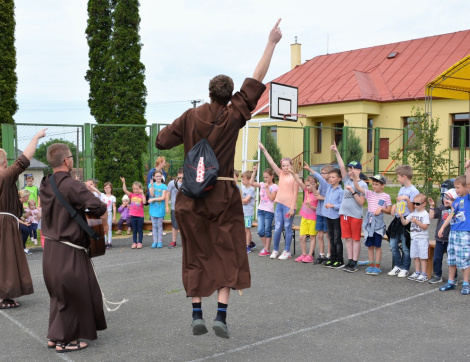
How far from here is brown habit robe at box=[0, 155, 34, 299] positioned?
20.1 feet

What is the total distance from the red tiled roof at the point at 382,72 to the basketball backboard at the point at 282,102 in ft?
44.7

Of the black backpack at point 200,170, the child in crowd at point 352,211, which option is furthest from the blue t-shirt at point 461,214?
the black backpack at point 200,170

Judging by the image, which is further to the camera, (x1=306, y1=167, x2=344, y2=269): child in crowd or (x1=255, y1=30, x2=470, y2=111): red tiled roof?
(x1=255, y1=30, x2=470, y2=111): red tiled roof

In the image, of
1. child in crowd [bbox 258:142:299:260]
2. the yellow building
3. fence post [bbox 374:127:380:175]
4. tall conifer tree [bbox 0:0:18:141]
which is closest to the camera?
child in crowd [bbox 258:142:299:260]

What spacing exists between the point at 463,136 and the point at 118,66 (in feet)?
47.5

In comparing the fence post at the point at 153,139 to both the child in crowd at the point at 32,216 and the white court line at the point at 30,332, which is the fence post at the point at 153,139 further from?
the white court line at the point at 30,332

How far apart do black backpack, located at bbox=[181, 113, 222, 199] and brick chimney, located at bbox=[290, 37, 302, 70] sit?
36383mm

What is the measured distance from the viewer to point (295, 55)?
128 ft

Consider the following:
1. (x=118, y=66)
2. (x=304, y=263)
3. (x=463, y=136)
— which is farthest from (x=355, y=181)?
(x=463, y=136)

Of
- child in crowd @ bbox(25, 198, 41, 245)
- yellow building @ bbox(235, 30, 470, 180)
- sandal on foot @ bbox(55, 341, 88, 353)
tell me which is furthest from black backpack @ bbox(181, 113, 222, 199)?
yellow building @ bbox(235, 30, 470, 180)

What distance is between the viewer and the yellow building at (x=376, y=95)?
26875 mm

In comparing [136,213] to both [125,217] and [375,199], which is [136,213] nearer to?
[125,217]

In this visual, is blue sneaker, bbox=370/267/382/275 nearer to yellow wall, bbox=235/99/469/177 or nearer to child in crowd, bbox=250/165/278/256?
child in crowd, bbox=250/165/278/256

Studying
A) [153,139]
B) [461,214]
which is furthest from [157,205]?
[461,214]
